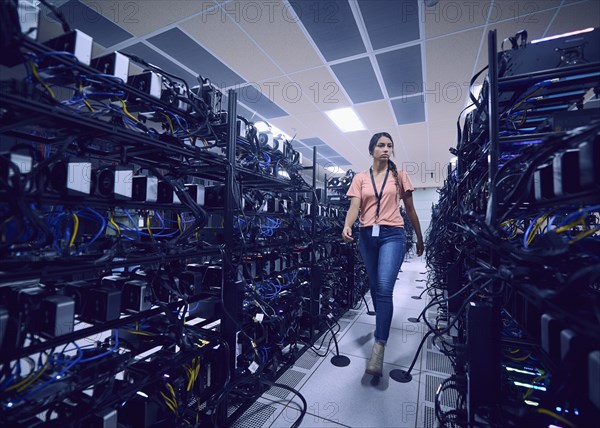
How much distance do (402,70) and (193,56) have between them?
2414 millimetres

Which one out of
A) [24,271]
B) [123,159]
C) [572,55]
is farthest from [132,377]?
[572,55]

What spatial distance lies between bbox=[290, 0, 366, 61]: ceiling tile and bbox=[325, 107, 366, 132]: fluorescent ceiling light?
58.2 inches

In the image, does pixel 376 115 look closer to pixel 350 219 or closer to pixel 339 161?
pixel 350 219

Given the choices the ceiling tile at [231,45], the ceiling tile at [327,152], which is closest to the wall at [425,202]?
the ceiling tile at [327,152]

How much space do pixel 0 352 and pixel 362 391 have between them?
1.53 m

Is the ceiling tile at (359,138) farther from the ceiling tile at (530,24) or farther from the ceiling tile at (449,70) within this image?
the ceiling tile at (530,24)

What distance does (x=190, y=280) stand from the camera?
1.38 m

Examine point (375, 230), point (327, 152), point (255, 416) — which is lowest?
point (255, 416)

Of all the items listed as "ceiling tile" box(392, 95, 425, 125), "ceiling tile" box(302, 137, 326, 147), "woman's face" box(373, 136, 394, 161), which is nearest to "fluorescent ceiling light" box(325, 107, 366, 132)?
"ceiling tile" box(392, 95, 425, 125)

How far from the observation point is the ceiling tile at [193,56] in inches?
104

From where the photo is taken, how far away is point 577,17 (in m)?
A: 2.35

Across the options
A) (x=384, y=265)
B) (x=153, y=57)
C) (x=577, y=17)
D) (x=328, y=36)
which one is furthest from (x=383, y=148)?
(x=153, y=57)

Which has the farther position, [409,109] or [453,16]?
[409,109]

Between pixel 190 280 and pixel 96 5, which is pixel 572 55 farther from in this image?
pixel 96 5
